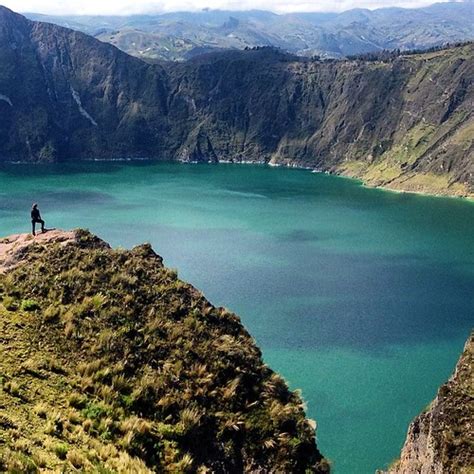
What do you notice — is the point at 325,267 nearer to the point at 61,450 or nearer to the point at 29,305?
the point at 29,305

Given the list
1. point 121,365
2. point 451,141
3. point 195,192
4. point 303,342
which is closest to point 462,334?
point 303,342

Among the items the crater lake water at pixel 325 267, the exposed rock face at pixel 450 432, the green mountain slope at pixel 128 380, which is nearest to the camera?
the green mountain slope at pixel 128 380

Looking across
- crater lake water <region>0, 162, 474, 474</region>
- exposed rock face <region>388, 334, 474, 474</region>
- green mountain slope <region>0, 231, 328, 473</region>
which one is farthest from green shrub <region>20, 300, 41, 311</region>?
crater lake water <region>0, 162, 474, 474</region>

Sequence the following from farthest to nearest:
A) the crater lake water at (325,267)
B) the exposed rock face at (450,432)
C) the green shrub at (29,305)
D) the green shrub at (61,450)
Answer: the crater lake water at (325,267) < the green shrub at (29,305) < the exposed rock face at (450,432) < the green shrub at (61,450)

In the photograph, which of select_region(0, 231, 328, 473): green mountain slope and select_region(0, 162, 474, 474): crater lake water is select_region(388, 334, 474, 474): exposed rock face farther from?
select_region(0, 162, 474, 474): crater lake water

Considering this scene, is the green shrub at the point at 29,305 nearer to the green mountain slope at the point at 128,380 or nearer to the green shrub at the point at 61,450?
the green mountain slope at the point at 128,380

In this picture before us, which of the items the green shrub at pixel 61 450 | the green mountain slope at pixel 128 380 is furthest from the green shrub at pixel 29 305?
the green shrub at pixel 61 450
